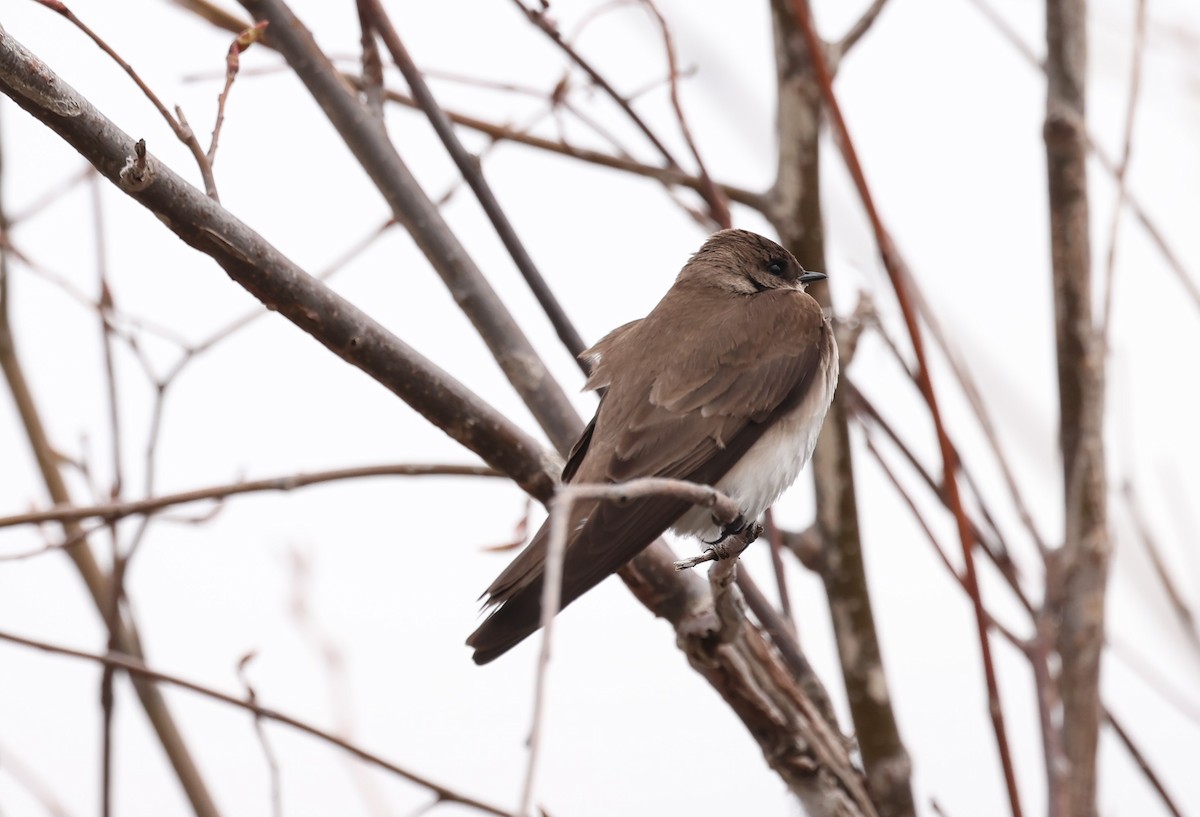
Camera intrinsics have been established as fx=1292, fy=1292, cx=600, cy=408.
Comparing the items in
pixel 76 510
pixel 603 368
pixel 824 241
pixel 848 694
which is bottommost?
pixel 848 694

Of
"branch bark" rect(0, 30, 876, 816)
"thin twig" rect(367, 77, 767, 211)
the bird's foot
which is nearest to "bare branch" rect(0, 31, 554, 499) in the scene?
"branch bark" rect(0, 30, 876, 816)

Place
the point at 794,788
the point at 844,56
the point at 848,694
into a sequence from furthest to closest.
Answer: the point at 844,56
the point at 848,694
the point at 794,788

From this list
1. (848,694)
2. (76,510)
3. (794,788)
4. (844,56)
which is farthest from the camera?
(844,56)

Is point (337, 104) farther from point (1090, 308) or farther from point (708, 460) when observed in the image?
point (1090, 308)

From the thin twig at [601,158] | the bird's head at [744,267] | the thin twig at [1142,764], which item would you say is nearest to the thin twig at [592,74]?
the thin twig at [601,158]

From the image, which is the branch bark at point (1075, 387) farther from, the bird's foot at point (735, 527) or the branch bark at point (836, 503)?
the bird's foot at point (735, 527)

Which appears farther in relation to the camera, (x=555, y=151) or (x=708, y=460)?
(x=555, y=151)

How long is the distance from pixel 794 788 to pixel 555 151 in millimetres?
1544

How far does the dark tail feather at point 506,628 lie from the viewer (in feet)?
7.27

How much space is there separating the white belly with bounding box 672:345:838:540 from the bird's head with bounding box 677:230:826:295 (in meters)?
0.59

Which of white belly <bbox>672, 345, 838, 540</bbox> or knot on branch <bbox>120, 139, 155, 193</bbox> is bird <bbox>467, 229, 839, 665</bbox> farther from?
knot on branch <bbox>120, 139, 155, 193</bbox>

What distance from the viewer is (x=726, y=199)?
309cm

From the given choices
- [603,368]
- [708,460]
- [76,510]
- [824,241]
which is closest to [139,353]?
[76,510]

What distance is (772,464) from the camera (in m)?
2.80
